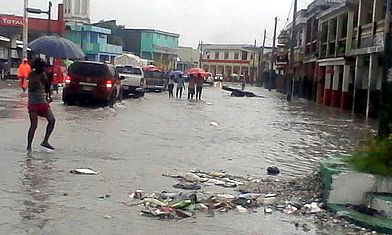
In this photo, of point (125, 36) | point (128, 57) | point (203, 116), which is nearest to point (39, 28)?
point (128, 57)

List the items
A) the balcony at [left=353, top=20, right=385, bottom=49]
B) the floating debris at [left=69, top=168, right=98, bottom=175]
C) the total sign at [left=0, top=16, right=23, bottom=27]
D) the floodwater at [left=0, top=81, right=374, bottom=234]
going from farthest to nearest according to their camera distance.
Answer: the total sign at [left=0, top=16, right=23, bottom=27]
the balcony at [left=353, top=20, right=385, bottom=49]
the floating debris at [left=69, top=168, right=98, bottom=175]
the floodwater at [left=0, top=81, right=374, bottom=234]

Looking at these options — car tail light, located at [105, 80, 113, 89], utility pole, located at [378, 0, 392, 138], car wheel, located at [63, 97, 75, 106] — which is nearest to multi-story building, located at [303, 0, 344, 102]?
car tail light, located at [105, 80, 113, 89]

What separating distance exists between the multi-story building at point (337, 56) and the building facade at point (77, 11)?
49.4 metres

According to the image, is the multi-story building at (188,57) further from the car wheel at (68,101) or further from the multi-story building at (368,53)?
the car wheel at (68,101)

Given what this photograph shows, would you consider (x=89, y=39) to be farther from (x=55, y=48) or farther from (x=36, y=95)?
(x=36, y=95)

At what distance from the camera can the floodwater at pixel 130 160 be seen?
8117 millimetres

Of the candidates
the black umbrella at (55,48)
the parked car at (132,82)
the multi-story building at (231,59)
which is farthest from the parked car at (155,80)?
the multi-story building at (231,59)

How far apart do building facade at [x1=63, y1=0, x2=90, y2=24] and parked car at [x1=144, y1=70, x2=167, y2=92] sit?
40.2 metres

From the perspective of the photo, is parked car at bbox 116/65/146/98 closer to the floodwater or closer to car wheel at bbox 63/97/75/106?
car wheel at bbox 63/97/75/106

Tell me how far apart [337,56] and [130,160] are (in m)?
30.7

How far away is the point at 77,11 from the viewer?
96000 mm

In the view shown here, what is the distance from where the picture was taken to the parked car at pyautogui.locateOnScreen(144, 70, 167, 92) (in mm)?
53375

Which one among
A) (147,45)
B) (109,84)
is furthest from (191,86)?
(147,45)

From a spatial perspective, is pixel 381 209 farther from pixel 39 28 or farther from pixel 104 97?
pixel 39 28
